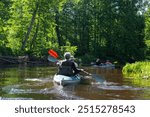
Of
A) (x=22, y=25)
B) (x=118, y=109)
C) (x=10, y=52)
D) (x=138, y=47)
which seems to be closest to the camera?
(x=118, y=109)

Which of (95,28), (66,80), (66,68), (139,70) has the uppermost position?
(95,28)

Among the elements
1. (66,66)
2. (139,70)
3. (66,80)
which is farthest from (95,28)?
(66,80)

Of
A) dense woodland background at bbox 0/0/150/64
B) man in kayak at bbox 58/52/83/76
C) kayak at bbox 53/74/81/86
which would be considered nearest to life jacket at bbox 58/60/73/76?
man in kayak at bbox 58/52/83/76

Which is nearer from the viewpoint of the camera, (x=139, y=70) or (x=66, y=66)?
(x=66, y=66)

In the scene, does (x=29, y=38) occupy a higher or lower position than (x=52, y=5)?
lower

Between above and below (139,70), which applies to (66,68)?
above

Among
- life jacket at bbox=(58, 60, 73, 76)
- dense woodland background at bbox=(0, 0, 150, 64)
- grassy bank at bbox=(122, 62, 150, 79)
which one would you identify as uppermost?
dense woodland background at bbox=(0, 0, 150, 64)

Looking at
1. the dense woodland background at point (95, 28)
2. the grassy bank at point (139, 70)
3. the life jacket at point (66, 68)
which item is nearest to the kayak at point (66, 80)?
the life jacket at point (66, 68)

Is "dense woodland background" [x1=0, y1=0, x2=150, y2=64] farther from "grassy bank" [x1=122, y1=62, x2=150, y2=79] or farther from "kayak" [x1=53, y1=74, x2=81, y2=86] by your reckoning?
"kayak" [x1=53, y1=74, x2=81, y2=86]

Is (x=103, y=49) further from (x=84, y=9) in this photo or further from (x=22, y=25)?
(x=22, y=25)

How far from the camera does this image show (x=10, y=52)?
4256 centimetres

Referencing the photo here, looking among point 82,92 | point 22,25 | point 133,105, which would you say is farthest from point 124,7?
point 133,105

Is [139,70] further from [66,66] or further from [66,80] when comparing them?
[66,80]

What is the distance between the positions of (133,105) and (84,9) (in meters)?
50.6
